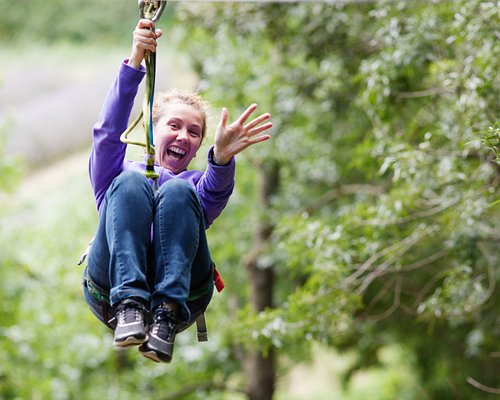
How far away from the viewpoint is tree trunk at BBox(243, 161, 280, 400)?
8.57 metres

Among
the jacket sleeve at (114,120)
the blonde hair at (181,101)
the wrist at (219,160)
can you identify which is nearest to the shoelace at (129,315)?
the jacket sleeve at (114,120)

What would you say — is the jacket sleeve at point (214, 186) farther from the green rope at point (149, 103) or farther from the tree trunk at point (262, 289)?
the tree trunk at point (262, 289)

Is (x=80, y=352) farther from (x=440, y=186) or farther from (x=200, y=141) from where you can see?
(x=200, y=141)

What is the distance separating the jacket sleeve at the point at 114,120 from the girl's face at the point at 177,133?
151mm

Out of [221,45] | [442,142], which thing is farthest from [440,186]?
[221,45]

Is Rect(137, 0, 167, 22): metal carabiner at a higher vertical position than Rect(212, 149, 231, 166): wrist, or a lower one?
higher

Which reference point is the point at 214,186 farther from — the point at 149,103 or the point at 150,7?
the point at 150,7

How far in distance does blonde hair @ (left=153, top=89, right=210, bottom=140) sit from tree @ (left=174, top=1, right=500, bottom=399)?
158cm

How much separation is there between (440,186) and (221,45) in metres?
4.05

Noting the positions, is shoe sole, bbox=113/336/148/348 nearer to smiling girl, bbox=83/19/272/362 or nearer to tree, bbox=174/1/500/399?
smiling girl, bbox=83/19/272/362

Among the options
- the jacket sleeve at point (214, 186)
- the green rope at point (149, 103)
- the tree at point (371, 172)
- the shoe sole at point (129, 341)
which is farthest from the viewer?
the tree at point (371, 172)

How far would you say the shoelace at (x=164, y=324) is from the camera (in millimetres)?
2842

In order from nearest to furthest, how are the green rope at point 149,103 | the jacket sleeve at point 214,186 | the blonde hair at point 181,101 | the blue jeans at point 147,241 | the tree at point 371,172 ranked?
the blue jeans at point 147,241 < the green rope at point 149,103 < the jacket sleeve at point 214,186 < the blonde hair at point 181,101 < the tree at point 371,172

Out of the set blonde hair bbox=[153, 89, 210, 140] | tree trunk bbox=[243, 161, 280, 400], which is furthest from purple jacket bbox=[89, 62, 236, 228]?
tree trunk bbox=[243, 161, 280, 400]
